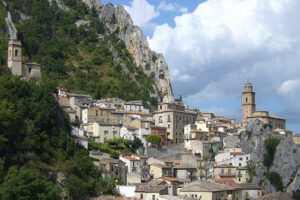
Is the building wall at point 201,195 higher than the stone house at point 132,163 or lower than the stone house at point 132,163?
lower

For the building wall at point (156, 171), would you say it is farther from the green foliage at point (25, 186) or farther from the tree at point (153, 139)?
the green foliage at point (25, 186)

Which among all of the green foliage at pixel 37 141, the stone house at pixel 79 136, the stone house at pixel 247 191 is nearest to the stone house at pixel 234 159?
the stone house at pixel 247 191

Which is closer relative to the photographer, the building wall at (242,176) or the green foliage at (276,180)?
the green foliage at (276,180)

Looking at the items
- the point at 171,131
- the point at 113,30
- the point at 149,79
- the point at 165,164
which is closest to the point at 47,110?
the point at 165,164

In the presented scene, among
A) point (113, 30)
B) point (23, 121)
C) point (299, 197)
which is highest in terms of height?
point (113, 30)

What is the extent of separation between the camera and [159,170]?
2707 inches

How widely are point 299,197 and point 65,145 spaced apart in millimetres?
31969

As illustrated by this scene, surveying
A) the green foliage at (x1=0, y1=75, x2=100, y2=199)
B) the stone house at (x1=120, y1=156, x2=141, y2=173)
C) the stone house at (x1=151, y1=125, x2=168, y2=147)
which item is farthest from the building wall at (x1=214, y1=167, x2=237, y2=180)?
the green foliage at (x1=0, y1=75, x2=100, y2=199)

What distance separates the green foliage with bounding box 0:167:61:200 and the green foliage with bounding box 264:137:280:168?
35.0 m

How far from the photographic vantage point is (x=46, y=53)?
11556 cm

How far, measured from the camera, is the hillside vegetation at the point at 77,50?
109588 mm

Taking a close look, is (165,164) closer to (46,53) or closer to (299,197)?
(299,197)

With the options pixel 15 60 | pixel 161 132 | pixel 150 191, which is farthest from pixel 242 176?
pixel 15 60

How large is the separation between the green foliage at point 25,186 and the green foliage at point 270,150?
35.0 meters
